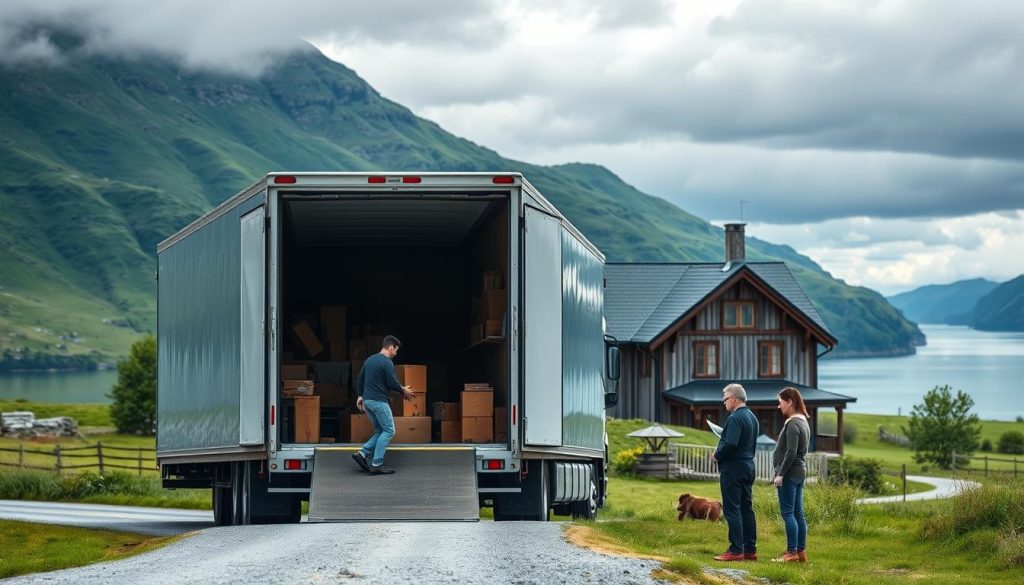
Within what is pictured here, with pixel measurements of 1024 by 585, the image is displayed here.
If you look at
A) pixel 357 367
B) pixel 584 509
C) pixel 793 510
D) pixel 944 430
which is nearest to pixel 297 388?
pixel 357 367

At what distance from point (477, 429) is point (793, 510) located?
4644 millimetres

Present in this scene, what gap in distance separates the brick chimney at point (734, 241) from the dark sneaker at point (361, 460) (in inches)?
1672

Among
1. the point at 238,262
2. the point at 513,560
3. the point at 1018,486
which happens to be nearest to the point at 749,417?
the point at 513,560

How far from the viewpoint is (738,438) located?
43.7ft

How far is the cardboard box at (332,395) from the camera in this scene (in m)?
19.5

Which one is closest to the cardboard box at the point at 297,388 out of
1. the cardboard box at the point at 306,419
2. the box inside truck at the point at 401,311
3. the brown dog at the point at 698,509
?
the box inside truck at the point at 401,311

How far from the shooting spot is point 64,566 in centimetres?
1420

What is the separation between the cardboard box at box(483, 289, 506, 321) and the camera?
17594mm

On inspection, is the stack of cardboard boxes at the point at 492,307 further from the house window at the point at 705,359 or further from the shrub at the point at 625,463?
the house window at the point at 705,359

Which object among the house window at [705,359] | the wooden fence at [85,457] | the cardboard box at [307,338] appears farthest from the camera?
the house window at [705,359]

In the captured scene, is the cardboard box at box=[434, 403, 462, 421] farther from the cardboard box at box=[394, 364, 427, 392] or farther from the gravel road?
the gravel road

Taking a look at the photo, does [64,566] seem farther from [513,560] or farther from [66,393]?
[66,393]

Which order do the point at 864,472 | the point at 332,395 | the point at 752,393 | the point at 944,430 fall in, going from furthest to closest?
the point at 944,430 < the point at 752,393 < the point at 864,472 < the point at 332,395

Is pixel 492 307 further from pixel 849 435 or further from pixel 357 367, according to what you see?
pixel 849 435
